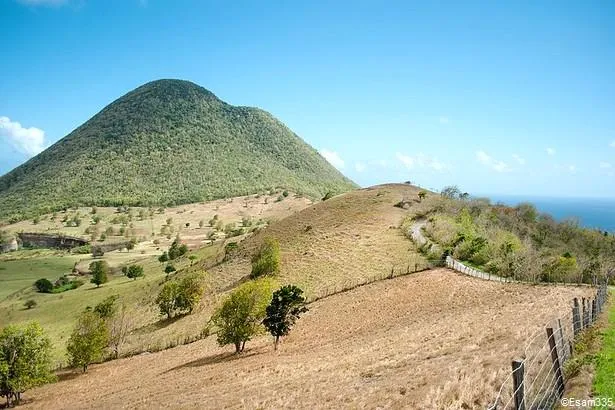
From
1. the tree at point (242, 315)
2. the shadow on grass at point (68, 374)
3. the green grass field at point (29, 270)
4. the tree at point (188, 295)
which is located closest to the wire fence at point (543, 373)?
the tree at point (242, 315)

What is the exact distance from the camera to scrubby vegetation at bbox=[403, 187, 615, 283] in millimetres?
48344

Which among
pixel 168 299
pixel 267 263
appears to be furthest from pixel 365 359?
pixel 168 299

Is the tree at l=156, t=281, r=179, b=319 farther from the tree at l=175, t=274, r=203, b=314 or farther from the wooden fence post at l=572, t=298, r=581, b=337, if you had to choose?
the wooden fence post at l=572, t=298, r=581, b=337

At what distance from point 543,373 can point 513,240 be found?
50451 millimetres

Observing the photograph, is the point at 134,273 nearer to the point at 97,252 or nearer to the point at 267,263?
the point at 267,263

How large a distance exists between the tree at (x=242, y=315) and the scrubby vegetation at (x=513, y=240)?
28462mm

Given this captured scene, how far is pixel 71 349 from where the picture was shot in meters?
45.1

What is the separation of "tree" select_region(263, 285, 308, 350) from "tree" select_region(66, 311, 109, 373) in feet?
68.3

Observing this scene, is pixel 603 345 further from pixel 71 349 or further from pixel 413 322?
pixel 71 349

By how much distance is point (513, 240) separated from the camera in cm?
6088

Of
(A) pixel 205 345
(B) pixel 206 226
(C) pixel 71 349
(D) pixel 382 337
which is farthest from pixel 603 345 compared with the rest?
(B) pixel 206 226

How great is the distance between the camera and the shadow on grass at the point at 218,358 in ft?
120

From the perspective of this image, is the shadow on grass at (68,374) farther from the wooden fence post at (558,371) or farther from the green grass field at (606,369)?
the green grass field at (606,369)

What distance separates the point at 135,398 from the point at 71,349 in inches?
820
